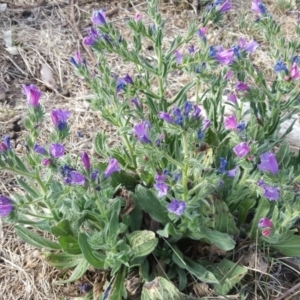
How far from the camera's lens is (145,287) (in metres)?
2.32

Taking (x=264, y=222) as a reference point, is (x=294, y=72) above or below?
above

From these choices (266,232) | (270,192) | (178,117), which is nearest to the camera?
(178,117)

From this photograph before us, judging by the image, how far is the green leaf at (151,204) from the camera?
96.6 inches

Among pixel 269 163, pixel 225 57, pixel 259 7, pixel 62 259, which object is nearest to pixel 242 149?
pixel 269 163

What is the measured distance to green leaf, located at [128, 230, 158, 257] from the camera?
2342 mm

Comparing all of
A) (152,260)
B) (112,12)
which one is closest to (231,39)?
(112,12)

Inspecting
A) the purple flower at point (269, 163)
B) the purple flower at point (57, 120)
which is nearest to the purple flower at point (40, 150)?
the purple flower at point (57, 120)

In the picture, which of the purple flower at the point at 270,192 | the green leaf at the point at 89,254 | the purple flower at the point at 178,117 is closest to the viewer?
the purple flower at the point at 178,117

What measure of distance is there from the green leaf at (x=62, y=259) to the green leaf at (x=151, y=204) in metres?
0.39

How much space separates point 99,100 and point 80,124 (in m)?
1.02

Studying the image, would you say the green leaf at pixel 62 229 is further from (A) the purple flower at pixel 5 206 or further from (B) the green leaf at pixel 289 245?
(B) the green leaf at pixel 289 245

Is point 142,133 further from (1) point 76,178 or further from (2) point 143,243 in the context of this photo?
(2) point 143,243

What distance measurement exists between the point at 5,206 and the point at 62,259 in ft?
1.83

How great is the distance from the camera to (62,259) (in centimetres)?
253
